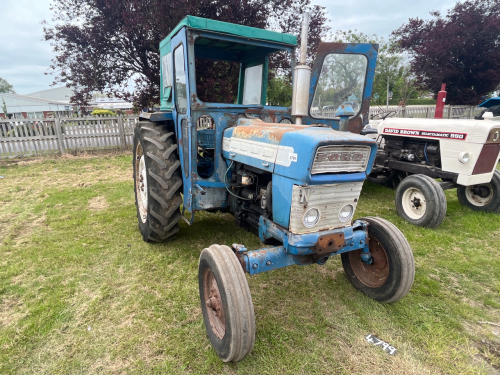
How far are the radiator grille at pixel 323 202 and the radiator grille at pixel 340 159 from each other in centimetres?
12

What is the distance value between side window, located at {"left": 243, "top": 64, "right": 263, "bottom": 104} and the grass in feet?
5.54

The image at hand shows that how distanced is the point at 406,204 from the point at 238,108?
118 inches

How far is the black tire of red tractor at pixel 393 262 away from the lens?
2.32 metres

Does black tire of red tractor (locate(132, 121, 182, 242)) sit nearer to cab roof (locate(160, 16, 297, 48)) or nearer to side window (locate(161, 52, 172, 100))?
side window (locate(161, 52, 172, 100))

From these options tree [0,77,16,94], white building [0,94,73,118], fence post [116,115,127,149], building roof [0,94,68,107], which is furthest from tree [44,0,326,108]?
tree [0,77,16,94]

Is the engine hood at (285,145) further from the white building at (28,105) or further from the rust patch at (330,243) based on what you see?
the white building at (28,105)

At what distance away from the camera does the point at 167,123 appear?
3.67 metres

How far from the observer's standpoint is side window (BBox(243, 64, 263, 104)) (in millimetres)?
3631

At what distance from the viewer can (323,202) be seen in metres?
2.07

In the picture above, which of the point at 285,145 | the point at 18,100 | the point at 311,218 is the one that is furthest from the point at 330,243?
the point at 18,100

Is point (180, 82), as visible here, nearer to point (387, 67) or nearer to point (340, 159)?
point (340, 159)

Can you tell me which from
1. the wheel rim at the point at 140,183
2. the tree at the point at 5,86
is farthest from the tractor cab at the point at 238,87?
the tree at the point at 5,86

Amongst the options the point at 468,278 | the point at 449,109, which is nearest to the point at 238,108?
the point at 468,278

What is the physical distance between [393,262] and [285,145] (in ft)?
4.21
